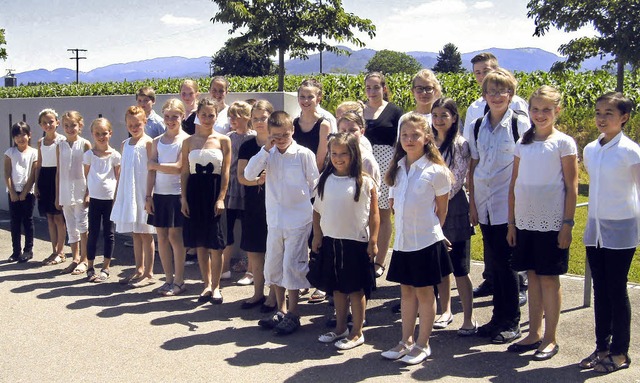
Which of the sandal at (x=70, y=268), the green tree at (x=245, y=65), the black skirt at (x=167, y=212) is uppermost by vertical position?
the green tree at (x=245, y=65)

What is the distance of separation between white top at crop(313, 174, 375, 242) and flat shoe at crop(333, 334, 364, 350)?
76cm

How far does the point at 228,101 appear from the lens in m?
8.94

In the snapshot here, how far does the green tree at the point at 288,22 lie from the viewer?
59.0 feet

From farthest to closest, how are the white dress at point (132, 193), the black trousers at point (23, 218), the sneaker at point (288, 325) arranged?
the black trousers at point (23, 218)
the white dress at point (132, 193)
the sneaker at point (288, 325)

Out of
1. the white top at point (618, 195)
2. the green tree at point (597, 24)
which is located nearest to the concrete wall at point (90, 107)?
the white top at point (618, 195)

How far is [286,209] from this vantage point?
6062 millimetres

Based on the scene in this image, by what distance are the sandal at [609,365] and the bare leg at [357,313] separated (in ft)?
5.53

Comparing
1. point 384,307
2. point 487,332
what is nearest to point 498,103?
point 487,332

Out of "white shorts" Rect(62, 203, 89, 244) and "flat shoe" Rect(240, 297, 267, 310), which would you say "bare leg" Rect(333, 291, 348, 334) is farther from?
"white shorts" Rect(62, 203, 89, 244)

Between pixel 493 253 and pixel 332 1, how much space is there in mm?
13987

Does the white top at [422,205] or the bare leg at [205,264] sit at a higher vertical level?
the white top at [422,205]

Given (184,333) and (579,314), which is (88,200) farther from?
(579,314)

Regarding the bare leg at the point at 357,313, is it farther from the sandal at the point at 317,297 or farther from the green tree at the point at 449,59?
the green tree at the point at 449,59

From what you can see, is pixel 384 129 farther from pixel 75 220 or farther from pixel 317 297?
pixel 75 220
